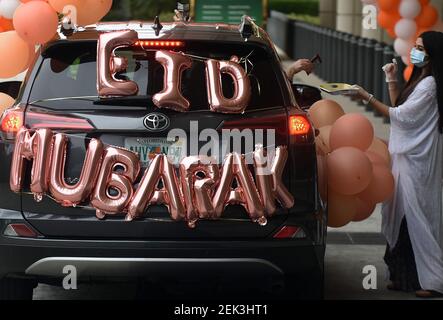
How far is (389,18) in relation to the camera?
15.6m

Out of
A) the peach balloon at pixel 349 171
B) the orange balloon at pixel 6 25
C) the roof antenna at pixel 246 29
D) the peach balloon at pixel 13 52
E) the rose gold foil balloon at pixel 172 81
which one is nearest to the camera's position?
the rose gold foil balloon at pixel 172 81

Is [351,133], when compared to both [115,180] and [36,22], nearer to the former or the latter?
[115,180]

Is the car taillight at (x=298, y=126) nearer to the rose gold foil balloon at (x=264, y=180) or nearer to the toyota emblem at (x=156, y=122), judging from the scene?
the rose gold foil balloon at (x=264, y=180)

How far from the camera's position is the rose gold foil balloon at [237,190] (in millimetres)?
6113

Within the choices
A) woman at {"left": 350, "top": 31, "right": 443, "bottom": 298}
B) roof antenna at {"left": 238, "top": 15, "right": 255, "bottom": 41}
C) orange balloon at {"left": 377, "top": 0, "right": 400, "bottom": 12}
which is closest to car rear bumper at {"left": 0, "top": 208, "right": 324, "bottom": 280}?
roof antenna at {"left": 238, "top": 15, "right": 255, "bottom": 41}

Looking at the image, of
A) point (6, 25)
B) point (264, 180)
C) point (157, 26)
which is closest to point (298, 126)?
point (264, 180)

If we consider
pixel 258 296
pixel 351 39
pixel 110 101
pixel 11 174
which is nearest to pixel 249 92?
pixel 110 101

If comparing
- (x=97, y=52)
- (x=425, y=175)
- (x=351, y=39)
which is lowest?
(x=351, y=39)

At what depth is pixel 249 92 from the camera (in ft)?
20.7

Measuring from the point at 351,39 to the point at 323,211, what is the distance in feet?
51.1

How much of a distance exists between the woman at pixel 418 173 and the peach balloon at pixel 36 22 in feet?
7.44

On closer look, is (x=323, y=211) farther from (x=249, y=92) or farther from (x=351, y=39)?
(x=351, y=39)

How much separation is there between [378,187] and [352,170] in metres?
0.36

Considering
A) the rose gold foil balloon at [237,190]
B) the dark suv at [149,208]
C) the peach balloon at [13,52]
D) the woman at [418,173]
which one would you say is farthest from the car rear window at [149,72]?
the peach balloon at [13,52]
